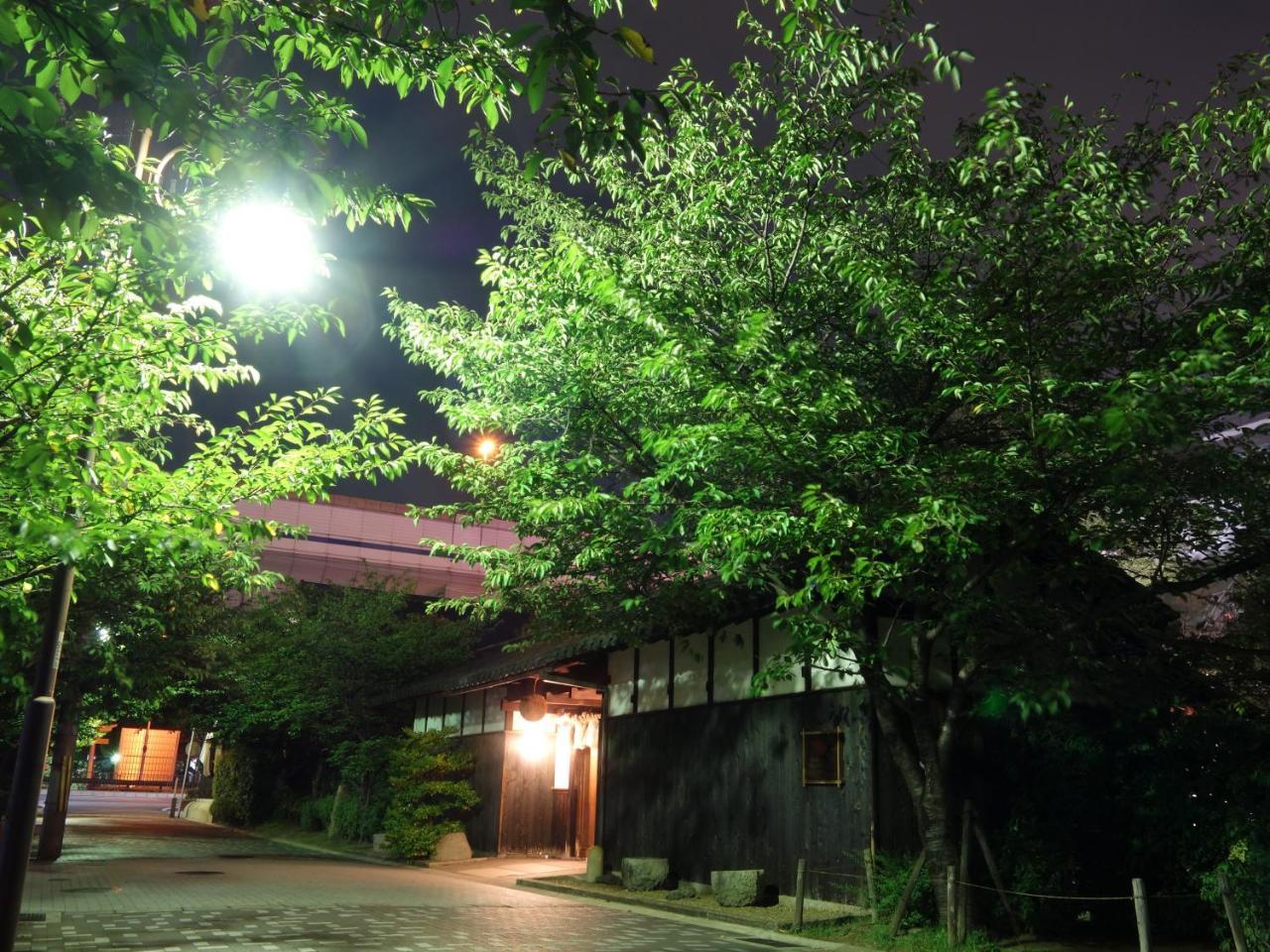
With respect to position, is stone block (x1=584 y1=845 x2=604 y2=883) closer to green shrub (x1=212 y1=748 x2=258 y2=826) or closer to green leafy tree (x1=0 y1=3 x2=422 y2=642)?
green leafy tree (x1=0 y1=3 x2=422 y2=642)

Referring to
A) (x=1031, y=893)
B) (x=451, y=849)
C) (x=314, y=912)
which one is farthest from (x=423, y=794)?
(x=1031, y=893)

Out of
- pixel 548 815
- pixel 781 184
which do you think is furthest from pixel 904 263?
pixel 548 815

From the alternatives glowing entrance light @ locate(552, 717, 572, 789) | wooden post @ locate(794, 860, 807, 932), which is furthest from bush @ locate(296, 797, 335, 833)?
wooden post @ locate(794, 860, 807, 932)

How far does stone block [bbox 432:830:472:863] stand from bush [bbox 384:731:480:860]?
0.13 m

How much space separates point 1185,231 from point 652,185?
6707 millimetres

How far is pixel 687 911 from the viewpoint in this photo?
1605 centimetres

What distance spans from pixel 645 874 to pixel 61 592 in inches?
476

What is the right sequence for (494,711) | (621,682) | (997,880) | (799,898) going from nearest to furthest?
(997,880)
(799,898)
(621,682)
(494,711)

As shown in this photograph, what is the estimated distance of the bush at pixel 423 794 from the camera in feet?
82.3

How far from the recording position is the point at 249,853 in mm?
26047

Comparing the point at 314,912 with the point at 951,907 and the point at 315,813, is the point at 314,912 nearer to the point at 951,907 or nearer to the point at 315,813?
the point at 951,907

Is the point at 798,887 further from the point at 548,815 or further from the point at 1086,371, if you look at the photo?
the point at 548,815

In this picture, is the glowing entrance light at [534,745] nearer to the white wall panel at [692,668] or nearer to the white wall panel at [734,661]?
the white wall panel at [692,668]

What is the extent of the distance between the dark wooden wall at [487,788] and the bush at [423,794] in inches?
23.5
